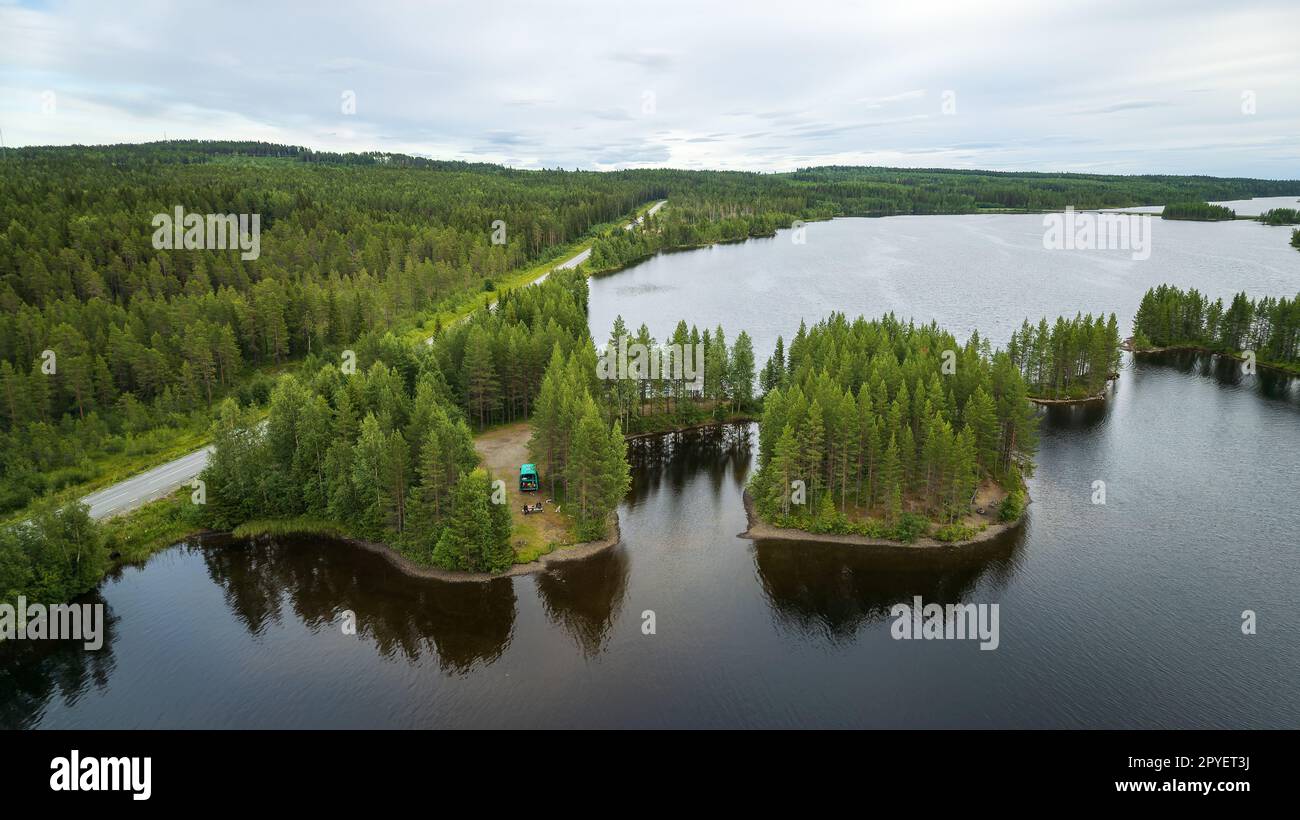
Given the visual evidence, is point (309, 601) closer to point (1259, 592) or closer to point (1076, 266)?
point (1259, 592)

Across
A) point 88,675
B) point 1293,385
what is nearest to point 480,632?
point 88,675

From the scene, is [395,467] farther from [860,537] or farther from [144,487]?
[860,537]

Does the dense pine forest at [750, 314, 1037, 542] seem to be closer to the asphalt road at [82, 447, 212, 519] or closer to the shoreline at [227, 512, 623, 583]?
the shoreline at [227, 512, 623, 583]

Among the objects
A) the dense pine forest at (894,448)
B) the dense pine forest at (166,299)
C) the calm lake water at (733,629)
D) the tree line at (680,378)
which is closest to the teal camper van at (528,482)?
the calm lake water at (733,629)

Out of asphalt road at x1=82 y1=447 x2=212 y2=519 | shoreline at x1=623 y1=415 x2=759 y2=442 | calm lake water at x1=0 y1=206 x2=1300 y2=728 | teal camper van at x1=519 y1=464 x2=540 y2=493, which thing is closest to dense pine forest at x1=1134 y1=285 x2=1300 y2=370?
calm lake water at x1=0 y1=206 x2=1300 y2=728
